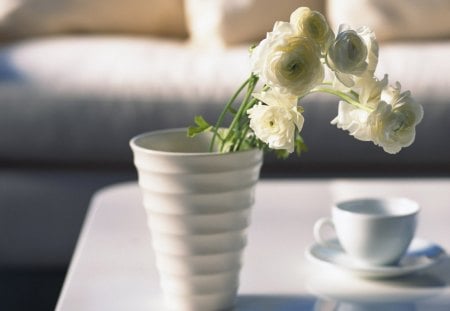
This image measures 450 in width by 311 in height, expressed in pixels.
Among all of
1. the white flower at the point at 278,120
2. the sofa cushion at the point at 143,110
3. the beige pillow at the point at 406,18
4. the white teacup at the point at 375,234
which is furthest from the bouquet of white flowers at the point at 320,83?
the beige pillow at the point at 406,18

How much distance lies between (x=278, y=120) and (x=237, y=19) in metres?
1.64

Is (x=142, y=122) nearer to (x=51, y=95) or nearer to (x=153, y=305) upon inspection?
(x=51, y=95)

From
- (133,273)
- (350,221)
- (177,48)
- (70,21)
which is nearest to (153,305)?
(133,273)

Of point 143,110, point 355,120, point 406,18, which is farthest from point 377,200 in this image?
point 406,18

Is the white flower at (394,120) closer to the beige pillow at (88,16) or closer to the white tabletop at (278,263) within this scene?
the white tabletop at (278,263)

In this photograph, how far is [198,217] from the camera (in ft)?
2.91

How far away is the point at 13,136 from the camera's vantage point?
208 centimetres

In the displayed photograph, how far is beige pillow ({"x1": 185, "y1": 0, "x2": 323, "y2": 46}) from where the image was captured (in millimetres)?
2436

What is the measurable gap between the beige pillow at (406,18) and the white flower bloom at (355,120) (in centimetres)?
159

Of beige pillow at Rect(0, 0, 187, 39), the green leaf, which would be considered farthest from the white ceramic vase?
beige pillow at Rect(0, 0, 187, 39)

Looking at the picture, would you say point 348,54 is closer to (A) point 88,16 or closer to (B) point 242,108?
(B) point 242,108

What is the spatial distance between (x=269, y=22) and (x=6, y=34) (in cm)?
68

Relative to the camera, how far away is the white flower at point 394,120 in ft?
2.72

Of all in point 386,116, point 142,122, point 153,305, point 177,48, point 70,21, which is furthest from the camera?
point 70,21
